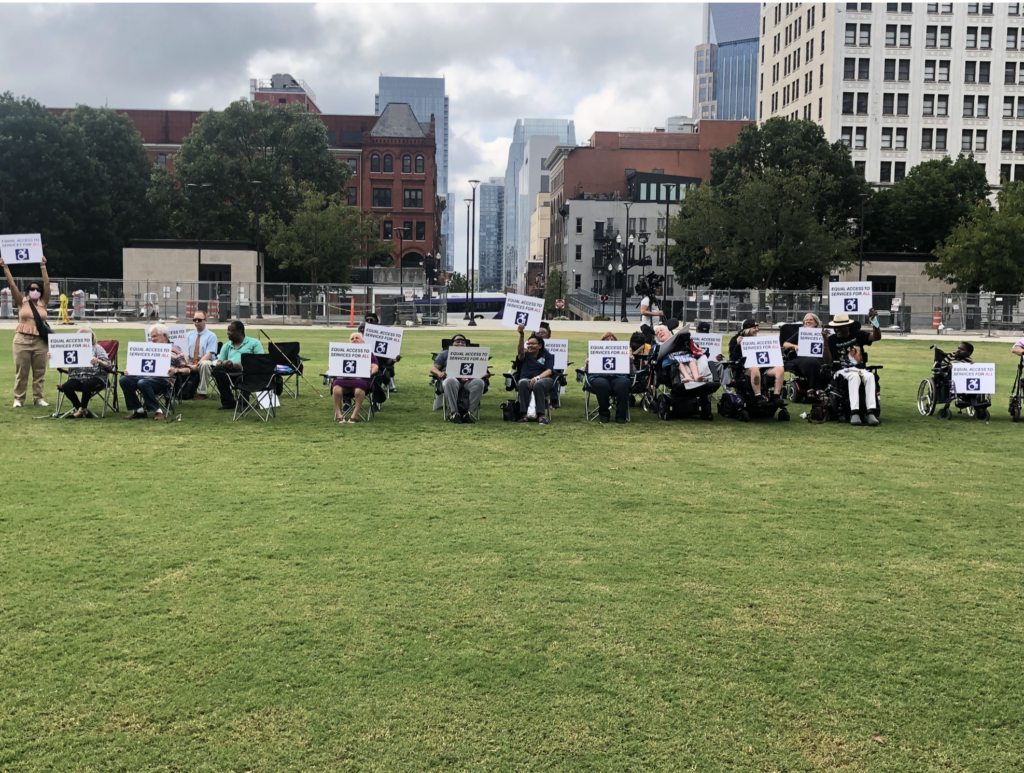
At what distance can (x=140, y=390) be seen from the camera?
561 inches

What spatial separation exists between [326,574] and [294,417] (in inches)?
326

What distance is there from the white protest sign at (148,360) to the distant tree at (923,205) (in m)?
71.6

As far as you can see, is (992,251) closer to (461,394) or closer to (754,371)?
(754,371)

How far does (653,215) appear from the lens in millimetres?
120562

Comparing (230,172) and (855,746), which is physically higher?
(230,172)

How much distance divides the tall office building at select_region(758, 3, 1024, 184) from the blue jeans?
87.3 meters

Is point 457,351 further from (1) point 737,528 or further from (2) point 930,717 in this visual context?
(2) point 930,717

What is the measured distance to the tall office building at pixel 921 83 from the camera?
296 feet

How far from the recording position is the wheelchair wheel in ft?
50.1

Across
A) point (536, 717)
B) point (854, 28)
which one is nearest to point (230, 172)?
point (854, 28)

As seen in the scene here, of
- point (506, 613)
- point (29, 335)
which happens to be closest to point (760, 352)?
point (506, 613)

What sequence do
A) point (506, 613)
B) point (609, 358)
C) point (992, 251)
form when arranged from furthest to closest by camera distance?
point (992, 251) → point (609, 358) → point (506, 613)

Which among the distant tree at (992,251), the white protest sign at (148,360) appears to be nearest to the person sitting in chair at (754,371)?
the white protest sign at (148,360)

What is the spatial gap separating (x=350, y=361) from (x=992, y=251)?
5192 centimetres
